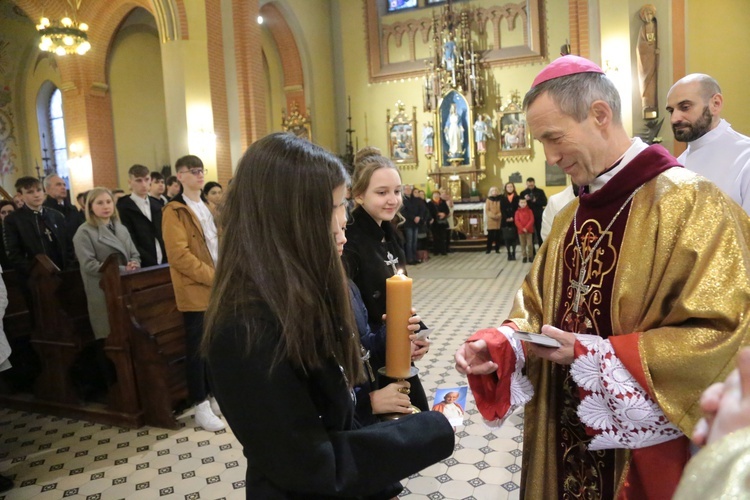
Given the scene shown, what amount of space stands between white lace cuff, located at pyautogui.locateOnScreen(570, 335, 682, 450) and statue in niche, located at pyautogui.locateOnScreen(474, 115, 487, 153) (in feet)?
45.6

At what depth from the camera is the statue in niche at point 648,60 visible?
393 inches

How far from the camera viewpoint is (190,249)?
3.83 meters

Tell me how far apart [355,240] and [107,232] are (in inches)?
119

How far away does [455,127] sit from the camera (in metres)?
15.2

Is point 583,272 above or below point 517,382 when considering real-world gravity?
above

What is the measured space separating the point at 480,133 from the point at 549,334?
14.0 meters

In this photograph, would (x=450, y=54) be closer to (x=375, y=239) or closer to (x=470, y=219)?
(x=470, y=219)

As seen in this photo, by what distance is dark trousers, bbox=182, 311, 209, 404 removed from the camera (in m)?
3.83

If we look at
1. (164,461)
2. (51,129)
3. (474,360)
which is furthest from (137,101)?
(474,360)

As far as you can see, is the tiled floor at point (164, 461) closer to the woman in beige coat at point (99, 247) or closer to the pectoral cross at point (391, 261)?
the woman in beige coat at point (99, 247)

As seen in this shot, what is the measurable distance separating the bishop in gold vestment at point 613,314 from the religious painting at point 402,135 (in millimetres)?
14443

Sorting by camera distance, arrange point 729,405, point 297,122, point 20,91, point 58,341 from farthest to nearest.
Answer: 1. point 20,91
2. point 297,122
3. point 58,341
4. point 729,405

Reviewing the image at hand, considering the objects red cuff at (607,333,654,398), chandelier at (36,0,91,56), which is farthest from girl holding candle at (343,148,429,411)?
chandelier at (36,0,91,56)

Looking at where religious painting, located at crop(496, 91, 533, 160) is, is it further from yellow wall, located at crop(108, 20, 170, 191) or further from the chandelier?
the chandelier
